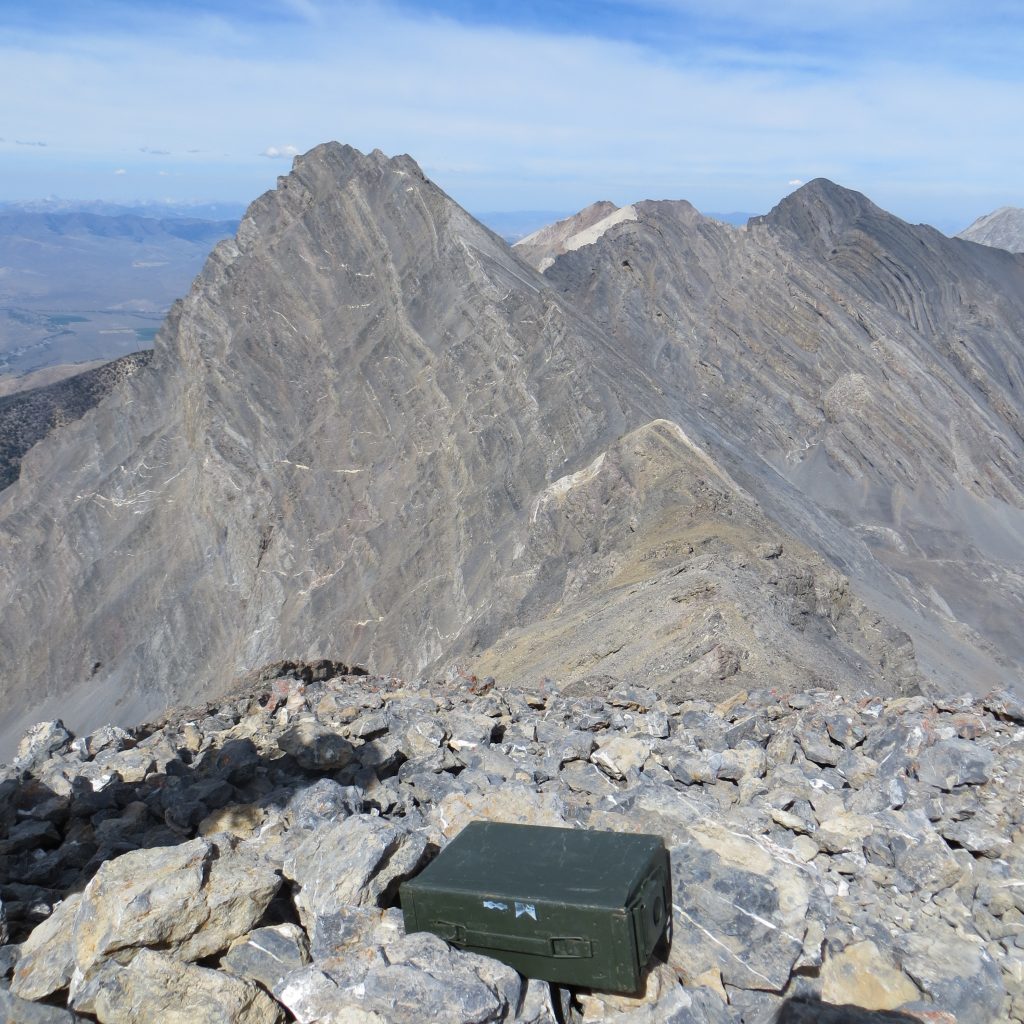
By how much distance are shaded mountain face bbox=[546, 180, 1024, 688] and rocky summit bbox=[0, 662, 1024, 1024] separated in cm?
2614

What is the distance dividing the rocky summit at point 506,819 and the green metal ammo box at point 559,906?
0.43 ft

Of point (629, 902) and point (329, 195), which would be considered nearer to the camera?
point (629, 902)

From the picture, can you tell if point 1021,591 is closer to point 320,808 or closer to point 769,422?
point 769,422

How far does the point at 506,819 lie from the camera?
6.89 metres

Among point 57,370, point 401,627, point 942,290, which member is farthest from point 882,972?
point 57,370

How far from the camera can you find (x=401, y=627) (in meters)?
29.2

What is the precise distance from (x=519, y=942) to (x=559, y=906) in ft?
1.07

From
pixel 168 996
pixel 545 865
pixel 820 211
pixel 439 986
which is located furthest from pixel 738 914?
pixel 820 211

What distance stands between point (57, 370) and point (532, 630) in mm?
147029

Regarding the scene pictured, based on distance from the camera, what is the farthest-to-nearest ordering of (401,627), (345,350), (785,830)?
(345,350), (401,627), (785,830)

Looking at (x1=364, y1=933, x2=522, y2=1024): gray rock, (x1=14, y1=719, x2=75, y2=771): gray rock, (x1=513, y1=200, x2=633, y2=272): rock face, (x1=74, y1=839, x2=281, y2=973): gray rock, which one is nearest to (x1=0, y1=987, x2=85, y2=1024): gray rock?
(x1=74, y1=839, x2=281, y2=973): gray rock

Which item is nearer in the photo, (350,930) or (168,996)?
(168,996)

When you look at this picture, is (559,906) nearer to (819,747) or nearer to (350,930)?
(350,930)

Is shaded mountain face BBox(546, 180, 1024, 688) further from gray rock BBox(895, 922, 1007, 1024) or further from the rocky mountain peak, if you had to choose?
gray rock BBox(895, 922, 1007, 1024)
